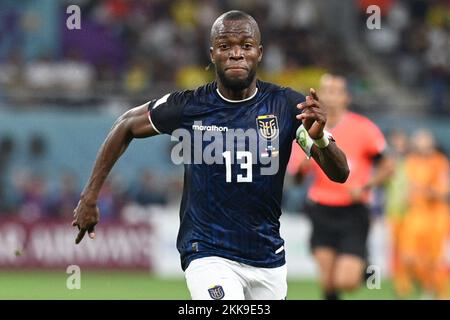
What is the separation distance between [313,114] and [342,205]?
191 inches

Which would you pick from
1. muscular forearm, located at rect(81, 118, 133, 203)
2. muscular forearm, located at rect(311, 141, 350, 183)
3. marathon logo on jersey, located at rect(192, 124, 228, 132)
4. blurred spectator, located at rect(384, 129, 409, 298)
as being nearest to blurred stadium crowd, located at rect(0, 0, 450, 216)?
blurred spectator, located at rect(384, 129, 409, 298)

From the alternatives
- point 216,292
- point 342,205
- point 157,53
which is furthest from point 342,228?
point 157,53

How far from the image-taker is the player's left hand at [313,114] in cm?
705

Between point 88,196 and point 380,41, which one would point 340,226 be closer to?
point 88,196

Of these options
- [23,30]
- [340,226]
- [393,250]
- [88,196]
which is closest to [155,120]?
[88,196]

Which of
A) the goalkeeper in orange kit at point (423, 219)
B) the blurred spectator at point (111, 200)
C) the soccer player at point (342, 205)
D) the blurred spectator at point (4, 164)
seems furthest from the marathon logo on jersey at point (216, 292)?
the blurred spectator at point (4, 164)

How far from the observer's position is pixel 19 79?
877 inches

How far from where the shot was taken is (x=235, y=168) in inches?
297

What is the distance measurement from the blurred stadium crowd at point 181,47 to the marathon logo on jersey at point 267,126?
14.2 meters

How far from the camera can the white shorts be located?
7.29 meters

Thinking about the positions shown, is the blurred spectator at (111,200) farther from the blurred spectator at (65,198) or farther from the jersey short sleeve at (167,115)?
the jersey short sleeve at (167,115)

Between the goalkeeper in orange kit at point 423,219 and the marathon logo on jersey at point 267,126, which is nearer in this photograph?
the marathon logo on jersey at point 267,126

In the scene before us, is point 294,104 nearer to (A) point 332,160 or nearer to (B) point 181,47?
(A) point 332,160

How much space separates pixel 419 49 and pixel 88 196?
17.9 m
